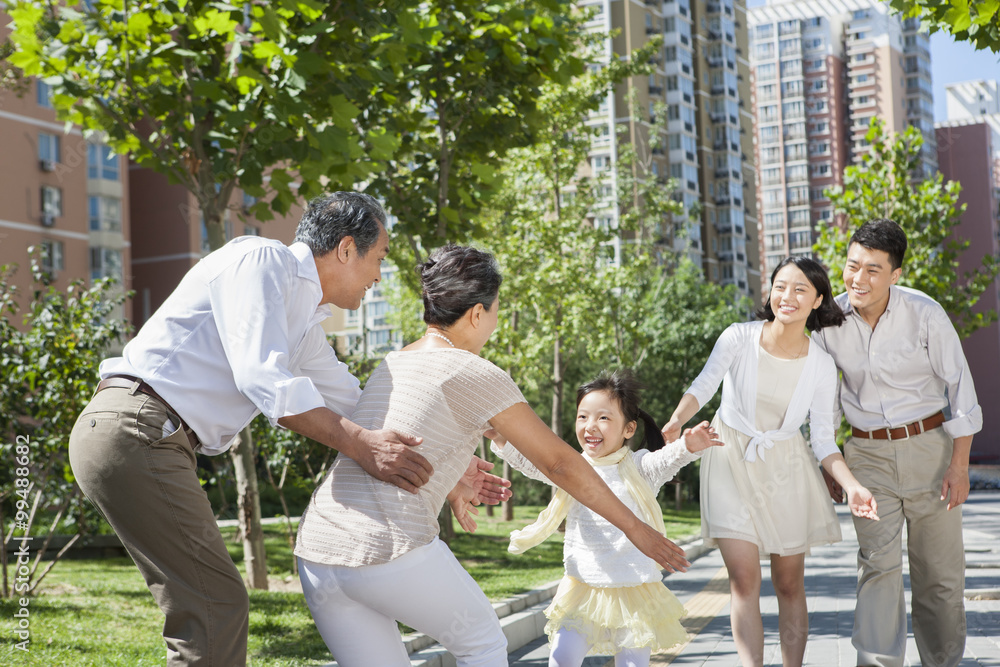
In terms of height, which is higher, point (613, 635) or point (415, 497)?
point (415, 497)

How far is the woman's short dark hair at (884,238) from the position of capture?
525cm

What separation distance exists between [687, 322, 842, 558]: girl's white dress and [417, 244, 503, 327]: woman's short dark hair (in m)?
2.14

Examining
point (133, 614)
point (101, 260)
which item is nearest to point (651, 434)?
point (133, 614)

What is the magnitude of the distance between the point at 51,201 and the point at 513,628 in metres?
37.9

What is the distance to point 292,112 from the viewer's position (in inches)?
278

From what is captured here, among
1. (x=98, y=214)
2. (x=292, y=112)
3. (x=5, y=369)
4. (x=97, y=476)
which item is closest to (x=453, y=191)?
(x=292, y=112)

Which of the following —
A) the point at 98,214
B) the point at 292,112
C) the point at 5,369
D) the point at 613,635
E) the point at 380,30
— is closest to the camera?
the point at 613,635

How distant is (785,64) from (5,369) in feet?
323

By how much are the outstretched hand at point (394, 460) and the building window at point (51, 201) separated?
41.0 metres

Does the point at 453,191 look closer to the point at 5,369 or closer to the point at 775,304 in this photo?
the point at 5,369

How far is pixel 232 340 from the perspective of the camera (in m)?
3.04

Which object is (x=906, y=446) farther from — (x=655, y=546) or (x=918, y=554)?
(x=655, y=546)

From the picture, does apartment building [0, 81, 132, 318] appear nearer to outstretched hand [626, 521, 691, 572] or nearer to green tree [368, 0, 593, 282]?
green tree [368, 0, 593, 282]

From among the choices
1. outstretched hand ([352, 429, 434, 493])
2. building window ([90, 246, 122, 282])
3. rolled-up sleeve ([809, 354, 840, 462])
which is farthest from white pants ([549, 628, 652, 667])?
building window ([90, 246, 122, 282])
